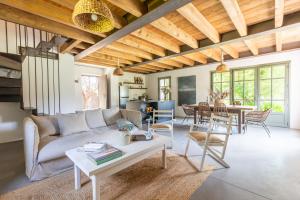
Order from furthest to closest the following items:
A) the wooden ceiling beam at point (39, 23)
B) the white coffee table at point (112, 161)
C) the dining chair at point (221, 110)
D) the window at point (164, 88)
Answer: the window at point (164, 88), the dining chair at point (221, 110), the wooden ceiling beam at point (39, 23), the white coffee table at point (112, 161)

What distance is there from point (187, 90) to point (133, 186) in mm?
5617

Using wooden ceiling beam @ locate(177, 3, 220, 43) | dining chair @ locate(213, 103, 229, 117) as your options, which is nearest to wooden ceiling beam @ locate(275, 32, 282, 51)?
wooden ceiling beam @ locate(177, 3, 220, 43)

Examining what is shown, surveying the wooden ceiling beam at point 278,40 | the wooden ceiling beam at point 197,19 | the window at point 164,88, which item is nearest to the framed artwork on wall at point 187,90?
the window at point 164,88

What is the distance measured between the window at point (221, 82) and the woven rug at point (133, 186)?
435 cm

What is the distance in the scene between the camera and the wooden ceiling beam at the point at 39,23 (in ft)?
7.73

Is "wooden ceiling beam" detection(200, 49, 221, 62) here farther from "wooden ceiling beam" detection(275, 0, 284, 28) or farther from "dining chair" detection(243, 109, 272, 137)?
"dining chair" detection(243, 109, 272, 137)

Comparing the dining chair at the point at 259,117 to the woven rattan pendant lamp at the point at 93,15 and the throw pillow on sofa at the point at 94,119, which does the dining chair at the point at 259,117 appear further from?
the woven rattan pendant lamp at the point at 93,15

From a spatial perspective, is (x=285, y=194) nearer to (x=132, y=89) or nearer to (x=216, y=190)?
(x=216, y=190)

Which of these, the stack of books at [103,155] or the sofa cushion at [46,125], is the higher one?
the sofa cushion at [46,125]

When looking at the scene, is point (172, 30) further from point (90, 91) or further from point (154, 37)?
point (90, 91)

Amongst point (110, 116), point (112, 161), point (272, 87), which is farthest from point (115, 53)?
point (272, 87)

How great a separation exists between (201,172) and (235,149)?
127 cm

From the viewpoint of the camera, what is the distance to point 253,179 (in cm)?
195

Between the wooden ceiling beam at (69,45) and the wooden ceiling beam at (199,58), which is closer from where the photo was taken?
the wooden ceiling beam at (69,45)
